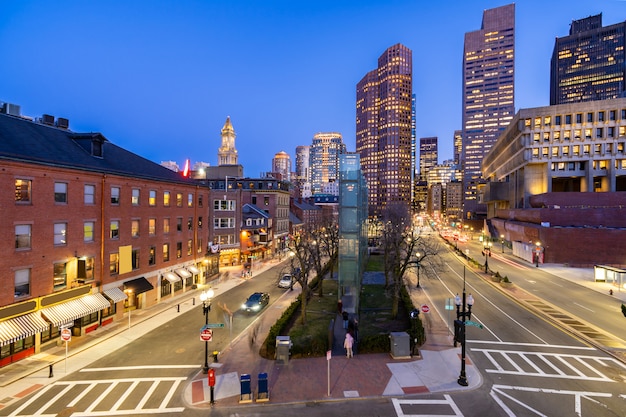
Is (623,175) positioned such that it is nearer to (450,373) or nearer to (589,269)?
(589,269)

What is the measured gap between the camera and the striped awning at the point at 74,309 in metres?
20.3

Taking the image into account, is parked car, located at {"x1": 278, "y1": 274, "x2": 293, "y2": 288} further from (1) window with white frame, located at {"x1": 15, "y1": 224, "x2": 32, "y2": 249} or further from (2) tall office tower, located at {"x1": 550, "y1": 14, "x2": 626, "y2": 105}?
(2) tall office tower, located at {"x1": 550, "y1": 14, "x2": 626, "y2": 105}

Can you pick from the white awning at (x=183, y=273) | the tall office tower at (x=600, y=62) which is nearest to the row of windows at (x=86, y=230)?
the white awning at (x=183, y=273)

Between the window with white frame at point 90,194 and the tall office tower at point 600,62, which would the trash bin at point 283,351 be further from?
the tall office tower at point 600,62

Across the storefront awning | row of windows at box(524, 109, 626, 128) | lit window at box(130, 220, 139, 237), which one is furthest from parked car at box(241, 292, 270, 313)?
row of windows at box(524, 109, 626, 128)

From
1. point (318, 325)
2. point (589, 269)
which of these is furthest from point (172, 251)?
point (589, 269)

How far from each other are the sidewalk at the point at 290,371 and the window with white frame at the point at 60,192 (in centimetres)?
1003

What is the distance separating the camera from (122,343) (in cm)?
2198

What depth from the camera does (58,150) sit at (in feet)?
78.6

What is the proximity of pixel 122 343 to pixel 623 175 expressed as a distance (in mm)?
104505

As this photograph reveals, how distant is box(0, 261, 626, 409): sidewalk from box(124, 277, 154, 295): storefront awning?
3.83 m

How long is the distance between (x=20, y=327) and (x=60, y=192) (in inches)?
360

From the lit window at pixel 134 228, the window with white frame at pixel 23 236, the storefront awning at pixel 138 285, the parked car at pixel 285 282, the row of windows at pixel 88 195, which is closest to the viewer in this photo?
the window with white frame at pixel 23 236

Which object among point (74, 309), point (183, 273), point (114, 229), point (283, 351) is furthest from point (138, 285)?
point (283, 351)
